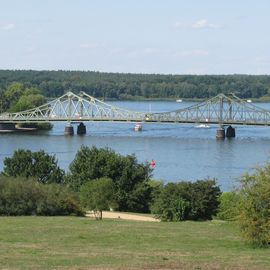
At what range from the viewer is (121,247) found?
72.2ft

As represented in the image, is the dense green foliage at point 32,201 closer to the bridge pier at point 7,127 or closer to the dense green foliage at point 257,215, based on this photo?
the dense green foliage at point 257,215

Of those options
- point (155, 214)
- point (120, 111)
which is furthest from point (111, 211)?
point (120, 111)

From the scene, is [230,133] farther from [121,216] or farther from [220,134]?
Answer: [121,216]

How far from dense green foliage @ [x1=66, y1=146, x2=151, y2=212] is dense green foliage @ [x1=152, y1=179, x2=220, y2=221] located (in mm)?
4884

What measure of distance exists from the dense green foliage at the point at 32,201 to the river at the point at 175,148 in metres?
17.5

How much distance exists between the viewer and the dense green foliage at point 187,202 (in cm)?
3497

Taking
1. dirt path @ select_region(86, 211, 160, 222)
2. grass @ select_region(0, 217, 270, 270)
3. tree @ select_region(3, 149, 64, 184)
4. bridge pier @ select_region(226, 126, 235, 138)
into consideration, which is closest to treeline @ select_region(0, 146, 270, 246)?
tree @ select_region(3, 149, 64, 184)

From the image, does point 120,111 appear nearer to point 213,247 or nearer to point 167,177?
point 167,177

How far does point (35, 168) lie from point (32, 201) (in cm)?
1177

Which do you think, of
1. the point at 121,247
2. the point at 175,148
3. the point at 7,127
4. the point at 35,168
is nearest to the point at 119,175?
the point at 35,168

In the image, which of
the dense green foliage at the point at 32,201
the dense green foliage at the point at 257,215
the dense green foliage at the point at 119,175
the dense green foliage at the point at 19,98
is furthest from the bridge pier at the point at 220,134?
the dense green foliage at the point at 257,215

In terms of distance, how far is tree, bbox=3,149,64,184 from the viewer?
153 feet

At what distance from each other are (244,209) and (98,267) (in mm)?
5593

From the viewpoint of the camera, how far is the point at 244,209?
882 inches
